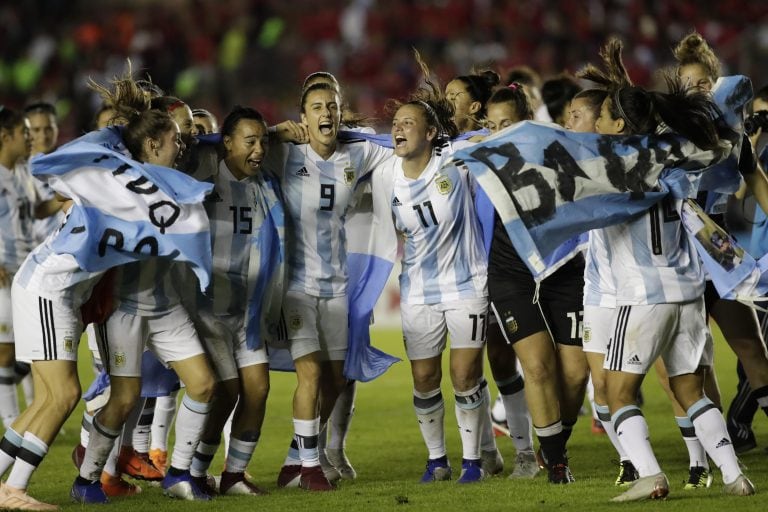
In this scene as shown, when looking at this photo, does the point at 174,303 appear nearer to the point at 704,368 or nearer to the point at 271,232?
the point at 271,232

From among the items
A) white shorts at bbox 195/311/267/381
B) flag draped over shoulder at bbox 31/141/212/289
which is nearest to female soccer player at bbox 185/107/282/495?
white shorts at bbox 195/311/267/381

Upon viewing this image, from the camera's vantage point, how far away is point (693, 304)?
5.83 meters

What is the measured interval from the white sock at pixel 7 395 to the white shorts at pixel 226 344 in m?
2.62

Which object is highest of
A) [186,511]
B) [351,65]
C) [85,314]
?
[351,65]

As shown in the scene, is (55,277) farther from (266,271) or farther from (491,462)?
(491,462)

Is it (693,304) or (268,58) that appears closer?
(693,304)

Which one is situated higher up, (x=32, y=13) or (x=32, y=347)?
(x=32, y=13)

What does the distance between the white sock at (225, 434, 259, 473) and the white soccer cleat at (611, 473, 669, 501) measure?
80.0 inches

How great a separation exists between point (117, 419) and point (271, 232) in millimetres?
1308

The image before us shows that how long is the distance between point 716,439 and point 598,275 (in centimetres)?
101

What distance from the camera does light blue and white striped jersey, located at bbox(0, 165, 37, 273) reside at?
8750mm

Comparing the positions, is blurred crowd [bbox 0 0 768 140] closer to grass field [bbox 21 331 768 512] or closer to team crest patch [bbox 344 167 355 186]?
grass field [bbox 21 331 768 512]

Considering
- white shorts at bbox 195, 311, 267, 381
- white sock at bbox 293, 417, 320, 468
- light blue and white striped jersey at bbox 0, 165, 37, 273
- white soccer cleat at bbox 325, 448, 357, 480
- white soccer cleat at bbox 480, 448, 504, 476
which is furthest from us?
light blue and white striped jersey at bbox 0, 165, 37, 273

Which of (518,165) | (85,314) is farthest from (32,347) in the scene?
(518,165)
